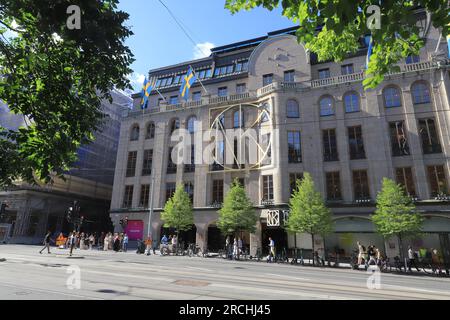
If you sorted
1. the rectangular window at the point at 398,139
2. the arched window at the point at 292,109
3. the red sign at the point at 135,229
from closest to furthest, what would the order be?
the rectangular window at the point at 398,139 → the arched window at the point at 292,109 → the red sign at the point at 135,229

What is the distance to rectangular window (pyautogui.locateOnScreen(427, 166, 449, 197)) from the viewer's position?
25.5m

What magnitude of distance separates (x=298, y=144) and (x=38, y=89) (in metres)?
27.8

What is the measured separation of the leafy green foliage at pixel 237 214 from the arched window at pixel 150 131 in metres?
16.4

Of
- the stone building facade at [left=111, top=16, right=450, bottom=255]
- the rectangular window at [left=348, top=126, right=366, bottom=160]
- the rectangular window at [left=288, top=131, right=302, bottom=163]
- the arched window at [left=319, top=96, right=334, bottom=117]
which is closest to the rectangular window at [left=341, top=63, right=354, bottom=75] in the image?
the stone building facade at [left=111, top=16, right=450, bottom=255]

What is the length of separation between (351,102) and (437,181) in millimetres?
10816

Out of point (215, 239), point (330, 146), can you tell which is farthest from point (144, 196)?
point (330, 146)

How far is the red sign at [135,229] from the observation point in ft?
116

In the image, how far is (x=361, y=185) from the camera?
92.1 ft

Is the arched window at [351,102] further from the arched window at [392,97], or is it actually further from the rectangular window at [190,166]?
the rectangular window at [190,166]

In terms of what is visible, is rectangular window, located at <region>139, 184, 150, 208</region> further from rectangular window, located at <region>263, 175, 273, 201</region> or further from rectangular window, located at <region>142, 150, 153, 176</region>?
rectangular window, located at <region>263, 175, 273, 201</region>

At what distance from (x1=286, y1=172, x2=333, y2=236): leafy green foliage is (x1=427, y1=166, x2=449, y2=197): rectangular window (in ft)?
32.6

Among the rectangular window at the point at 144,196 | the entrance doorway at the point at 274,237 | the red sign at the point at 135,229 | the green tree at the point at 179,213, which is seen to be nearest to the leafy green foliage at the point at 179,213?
the green tree at the point at 179,213

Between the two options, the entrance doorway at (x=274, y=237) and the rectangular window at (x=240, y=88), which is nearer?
the entrance doorway at (x=274, y=237)
